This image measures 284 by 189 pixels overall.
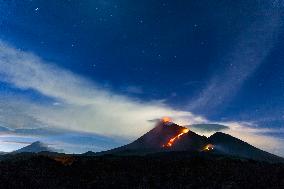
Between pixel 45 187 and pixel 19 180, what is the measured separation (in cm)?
428

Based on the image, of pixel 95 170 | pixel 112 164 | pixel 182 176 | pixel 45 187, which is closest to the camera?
pixel 45 187

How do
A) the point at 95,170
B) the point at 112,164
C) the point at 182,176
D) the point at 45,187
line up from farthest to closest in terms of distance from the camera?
the point at 112,164 < the point at 95,170 < the point at 182,176 < the point at 45,187

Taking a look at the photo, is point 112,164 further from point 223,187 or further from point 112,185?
point 223,187

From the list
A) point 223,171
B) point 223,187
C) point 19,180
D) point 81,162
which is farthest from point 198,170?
point 19,180

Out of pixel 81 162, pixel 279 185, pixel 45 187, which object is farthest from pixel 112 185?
pixel 279 185

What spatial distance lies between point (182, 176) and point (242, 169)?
34.0 ft

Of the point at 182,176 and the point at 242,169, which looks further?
the point at 242,169

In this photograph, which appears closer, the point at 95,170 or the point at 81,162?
the point at 95,170

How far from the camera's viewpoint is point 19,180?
154ft

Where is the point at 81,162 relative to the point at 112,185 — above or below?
above

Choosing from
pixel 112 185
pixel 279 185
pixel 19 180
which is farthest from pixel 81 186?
pixel 279 185

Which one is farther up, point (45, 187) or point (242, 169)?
point (242, 169)

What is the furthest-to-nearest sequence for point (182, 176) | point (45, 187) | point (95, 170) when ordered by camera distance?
point (95, 170) → point (182, 176) → point (45, 187)

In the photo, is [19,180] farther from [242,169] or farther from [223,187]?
[242,169]
